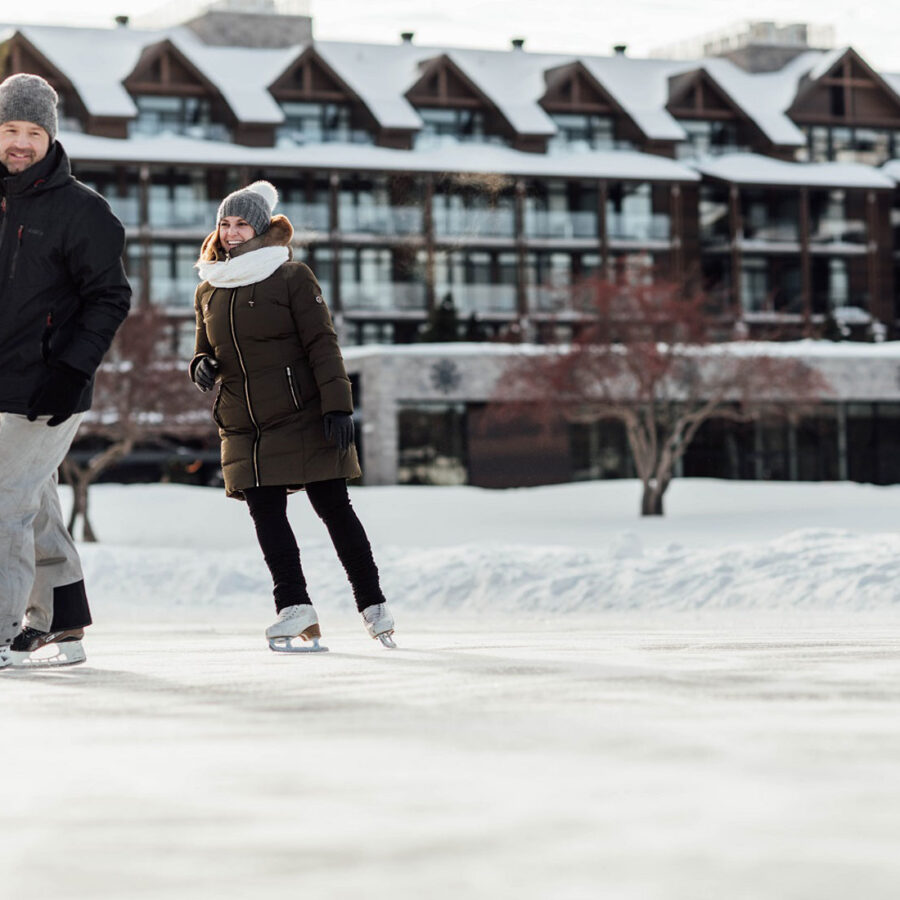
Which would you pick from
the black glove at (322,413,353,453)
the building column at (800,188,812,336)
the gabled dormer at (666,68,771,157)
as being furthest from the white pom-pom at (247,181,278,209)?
the gabled dormer at (666,68,771,157)

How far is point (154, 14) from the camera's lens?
193 ft

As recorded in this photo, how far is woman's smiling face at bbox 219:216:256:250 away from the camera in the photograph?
650 centimetres

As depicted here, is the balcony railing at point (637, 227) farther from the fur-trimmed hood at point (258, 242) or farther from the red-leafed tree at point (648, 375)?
the fur-trimmed hood at point (258, 242)

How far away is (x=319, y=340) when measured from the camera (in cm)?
638

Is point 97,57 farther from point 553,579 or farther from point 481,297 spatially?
point 553,579

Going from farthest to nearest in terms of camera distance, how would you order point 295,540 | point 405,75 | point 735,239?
1. point 735,239
2. point 405,75
3. point 295,540

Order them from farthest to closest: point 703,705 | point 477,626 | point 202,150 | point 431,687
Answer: point 202,150
point 477,626
point 431,687
point 703,705

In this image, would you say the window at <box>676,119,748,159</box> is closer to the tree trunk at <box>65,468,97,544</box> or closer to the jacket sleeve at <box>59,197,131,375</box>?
the tree trunk at <box>65,468,97,544</box>

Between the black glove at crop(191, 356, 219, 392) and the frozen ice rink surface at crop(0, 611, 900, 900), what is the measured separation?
141 cm

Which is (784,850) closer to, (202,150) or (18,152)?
(18,152)

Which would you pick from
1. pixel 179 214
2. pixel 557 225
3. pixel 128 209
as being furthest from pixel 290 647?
pixel 557 225

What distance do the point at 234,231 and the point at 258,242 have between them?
106 mm

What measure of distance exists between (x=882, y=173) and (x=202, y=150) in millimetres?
21721

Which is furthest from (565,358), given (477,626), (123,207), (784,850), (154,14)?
(154,14)
